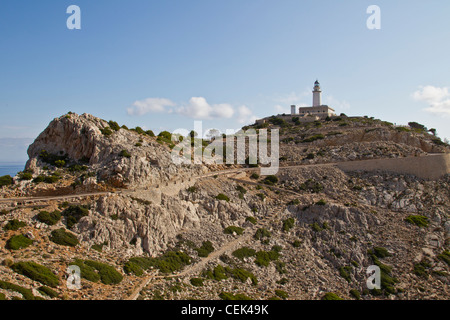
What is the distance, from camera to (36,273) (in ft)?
67.9

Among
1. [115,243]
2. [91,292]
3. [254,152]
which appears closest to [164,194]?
[115,243]

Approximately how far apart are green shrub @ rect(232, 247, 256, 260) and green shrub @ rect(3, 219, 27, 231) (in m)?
17.3

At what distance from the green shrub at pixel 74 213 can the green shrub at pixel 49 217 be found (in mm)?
717

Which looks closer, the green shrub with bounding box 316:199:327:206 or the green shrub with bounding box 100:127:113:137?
the green shrub with bounding box 100:127:113:137

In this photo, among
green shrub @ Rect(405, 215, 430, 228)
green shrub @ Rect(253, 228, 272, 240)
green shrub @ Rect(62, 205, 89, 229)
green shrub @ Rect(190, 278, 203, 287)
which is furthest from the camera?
green shrub @ Rect(405, 215, 430, 228)

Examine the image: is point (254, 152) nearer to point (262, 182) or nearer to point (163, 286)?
point (262, 182)

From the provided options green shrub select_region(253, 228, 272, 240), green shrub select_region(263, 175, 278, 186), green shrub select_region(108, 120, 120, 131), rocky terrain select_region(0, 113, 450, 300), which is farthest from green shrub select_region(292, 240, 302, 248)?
green shrub select_region(108, 120, 120, 131)

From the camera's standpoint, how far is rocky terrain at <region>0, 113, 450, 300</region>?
80.6 ft

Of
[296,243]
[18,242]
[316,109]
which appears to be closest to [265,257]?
[296,243]

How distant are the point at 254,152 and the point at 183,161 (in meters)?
17.7

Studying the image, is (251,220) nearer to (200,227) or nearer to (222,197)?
(222,197)

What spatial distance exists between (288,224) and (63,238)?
22.6 metres

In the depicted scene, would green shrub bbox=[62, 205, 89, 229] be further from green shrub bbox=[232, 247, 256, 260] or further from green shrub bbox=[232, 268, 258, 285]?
green shrub bbox=[232, 247, 256, 260]
